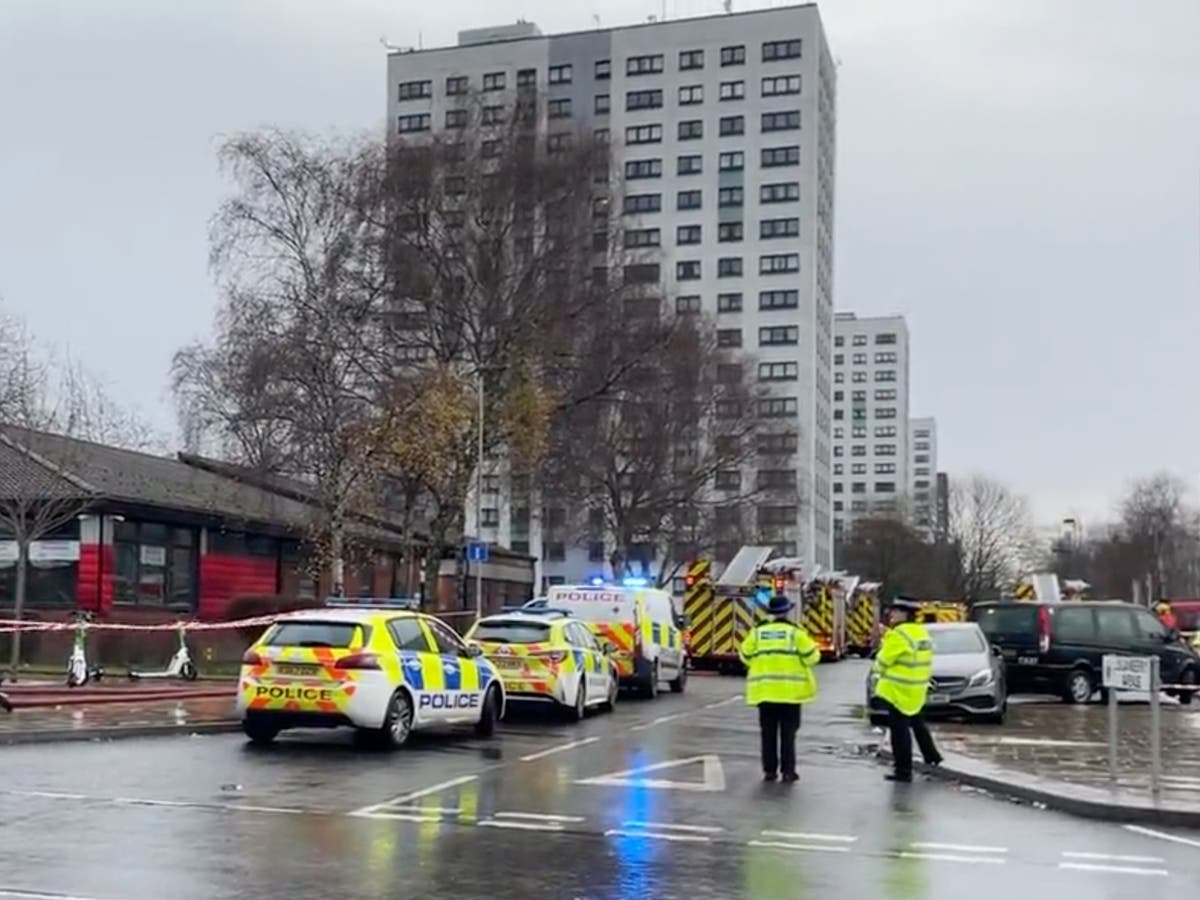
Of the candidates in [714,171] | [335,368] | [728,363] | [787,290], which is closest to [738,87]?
[714,171]

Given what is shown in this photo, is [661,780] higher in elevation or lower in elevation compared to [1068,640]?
lower

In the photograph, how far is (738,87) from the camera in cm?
10744

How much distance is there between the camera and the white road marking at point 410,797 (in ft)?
39.1

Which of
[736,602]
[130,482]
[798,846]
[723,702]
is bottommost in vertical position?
[723,702]

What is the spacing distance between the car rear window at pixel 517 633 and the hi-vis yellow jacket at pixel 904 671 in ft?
23.7

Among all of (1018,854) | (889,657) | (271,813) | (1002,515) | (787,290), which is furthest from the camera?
(1002,515)

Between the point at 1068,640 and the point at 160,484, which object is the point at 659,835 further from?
the point at 160,484

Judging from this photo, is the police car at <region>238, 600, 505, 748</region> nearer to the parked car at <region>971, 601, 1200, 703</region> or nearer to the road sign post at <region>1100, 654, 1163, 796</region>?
the road sign post at <region>1100, 654, 1163, 796</region>

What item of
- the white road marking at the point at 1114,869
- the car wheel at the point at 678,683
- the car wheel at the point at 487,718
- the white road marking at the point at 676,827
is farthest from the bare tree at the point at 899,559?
the white road marking at the point at 1114,869

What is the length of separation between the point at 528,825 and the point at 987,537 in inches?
4145

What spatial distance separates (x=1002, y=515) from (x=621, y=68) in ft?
138

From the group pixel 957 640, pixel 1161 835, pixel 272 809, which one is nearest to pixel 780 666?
pixel 1161 835

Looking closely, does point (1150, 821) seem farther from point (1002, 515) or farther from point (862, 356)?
point (862, 356)

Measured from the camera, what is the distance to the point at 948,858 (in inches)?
412
